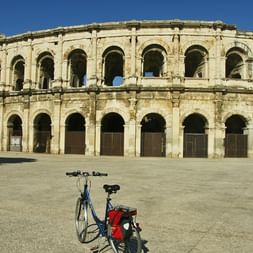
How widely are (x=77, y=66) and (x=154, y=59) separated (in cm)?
→ 727

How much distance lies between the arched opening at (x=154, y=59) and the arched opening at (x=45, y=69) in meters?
8.50

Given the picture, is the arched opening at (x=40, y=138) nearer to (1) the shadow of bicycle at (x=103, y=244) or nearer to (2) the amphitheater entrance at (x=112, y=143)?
(2) the amphitheater entrance at (x=112, y=143)

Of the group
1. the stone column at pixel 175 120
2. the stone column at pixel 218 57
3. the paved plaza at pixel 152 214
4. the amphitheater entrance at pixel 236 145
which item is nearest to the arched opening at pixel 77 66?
the stone column at pixel 175 120

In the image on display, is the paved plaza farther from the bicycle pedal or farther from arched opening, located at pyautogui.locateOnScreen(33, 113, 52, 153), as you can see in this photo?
arched opening, located at pyautogui.locateOnScreen(33, 113, 52, 153)

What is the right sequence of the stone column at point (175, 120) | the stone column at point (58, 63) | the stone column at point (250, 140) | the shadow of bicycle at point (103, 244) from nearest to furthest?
the shadow of bicycle at point (103, 244) < the stone column at point (175, 120) < the stone column at point (250, 140) < the stone column at point (58, 63)

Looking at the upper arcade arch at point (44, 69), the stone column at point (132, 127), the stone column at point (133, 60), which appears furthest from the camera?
the upper arcade arch at point (44, 69)

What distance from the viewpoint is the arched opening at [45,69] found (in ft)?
86.8

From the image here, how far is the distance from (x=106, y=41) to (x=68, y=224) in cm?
2108

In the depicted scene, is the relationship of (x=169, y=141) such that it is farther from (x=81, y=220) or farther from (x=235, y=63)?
(x=81, y=220)

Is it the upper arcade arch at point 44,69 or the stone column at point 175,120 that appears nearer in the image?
the stone column at point 175,120

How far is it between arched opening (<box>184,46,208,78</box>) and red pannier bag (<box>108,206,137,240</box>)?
22363mm

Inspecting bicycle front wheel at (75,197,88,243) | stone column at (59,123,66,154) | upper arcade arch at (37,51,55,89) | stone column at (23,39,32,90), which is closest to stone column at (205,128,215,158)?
stone column at (59,123,66,154)

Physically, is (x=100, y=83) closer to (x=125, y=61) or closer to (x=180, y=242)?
(x=125, y=61)

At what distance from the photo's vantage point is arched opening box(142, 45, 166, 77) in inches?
952
